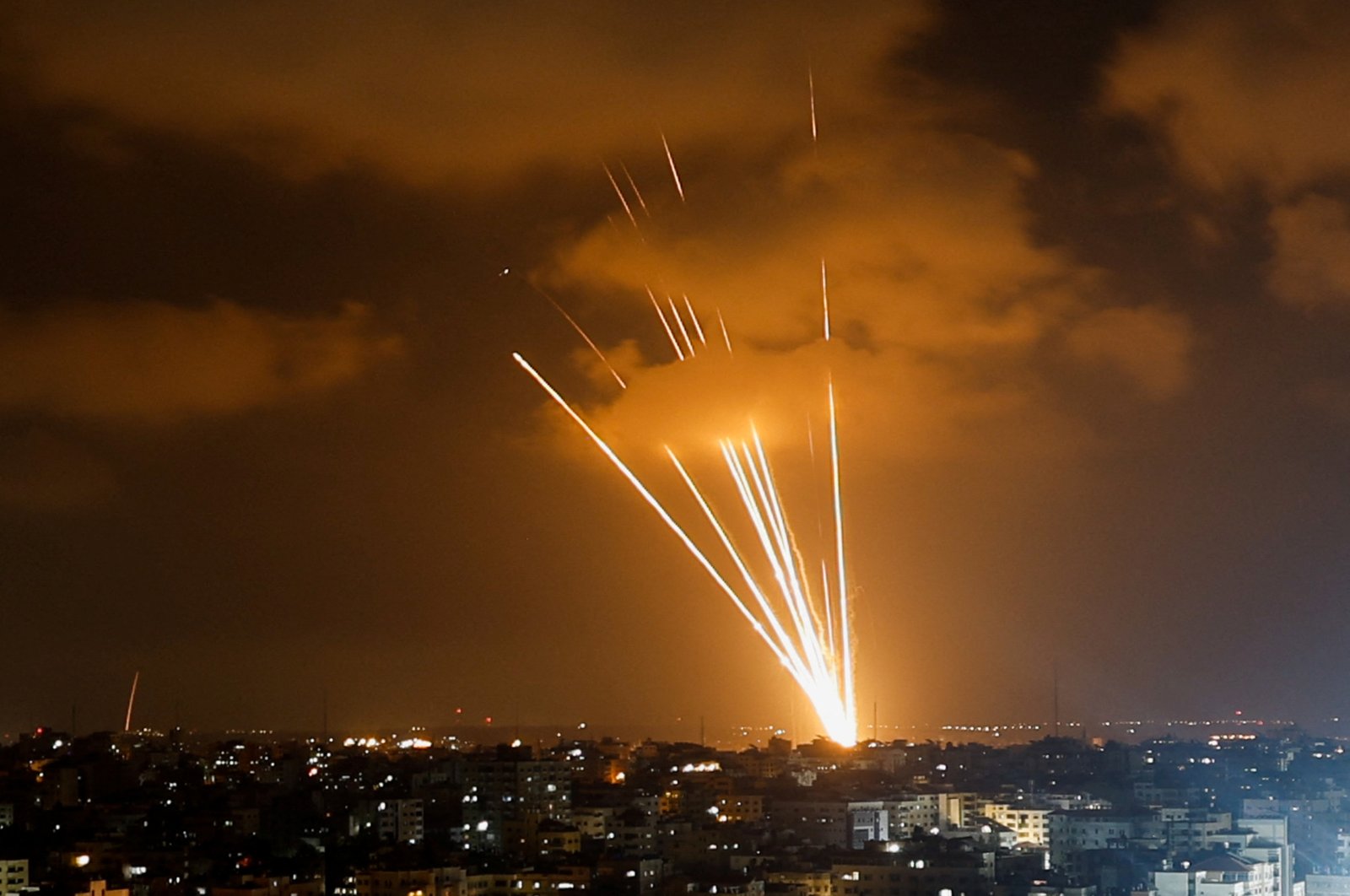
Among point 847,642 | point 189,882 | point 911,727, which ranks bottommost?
point 189,882

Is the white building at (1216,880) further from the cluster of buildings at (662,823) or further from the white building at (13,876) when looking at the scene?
the white building at (13,876)

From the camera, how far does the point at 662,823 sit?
71.3ft

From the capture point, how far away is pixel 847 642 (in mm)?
19453

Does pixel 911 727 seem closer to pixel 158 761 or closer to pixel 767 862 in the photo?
pixel 158 761

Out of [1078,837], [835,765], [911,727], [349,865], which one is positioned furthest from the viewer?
[911,727]

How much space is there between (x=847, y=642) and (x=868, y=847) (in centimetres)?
189

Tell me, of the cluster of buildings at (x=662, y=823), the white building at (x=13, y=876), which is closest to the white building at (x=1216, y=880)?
the cluster of buildings at (x=662, y=823)

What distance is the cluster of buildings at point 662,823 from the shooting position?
1773cm

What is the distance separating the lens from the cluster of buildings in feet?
58.2

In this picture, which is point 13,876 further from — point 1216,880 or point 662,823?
point 1216,880

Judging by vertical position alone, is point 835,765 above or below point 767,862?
above

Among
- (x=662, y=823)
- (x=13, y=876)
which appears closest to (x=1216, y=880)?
(x=662, y=823)

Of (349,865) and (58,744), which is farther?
(58,744)

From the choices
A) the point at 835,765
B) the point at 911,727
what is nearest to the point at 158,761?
the point at 835,765
